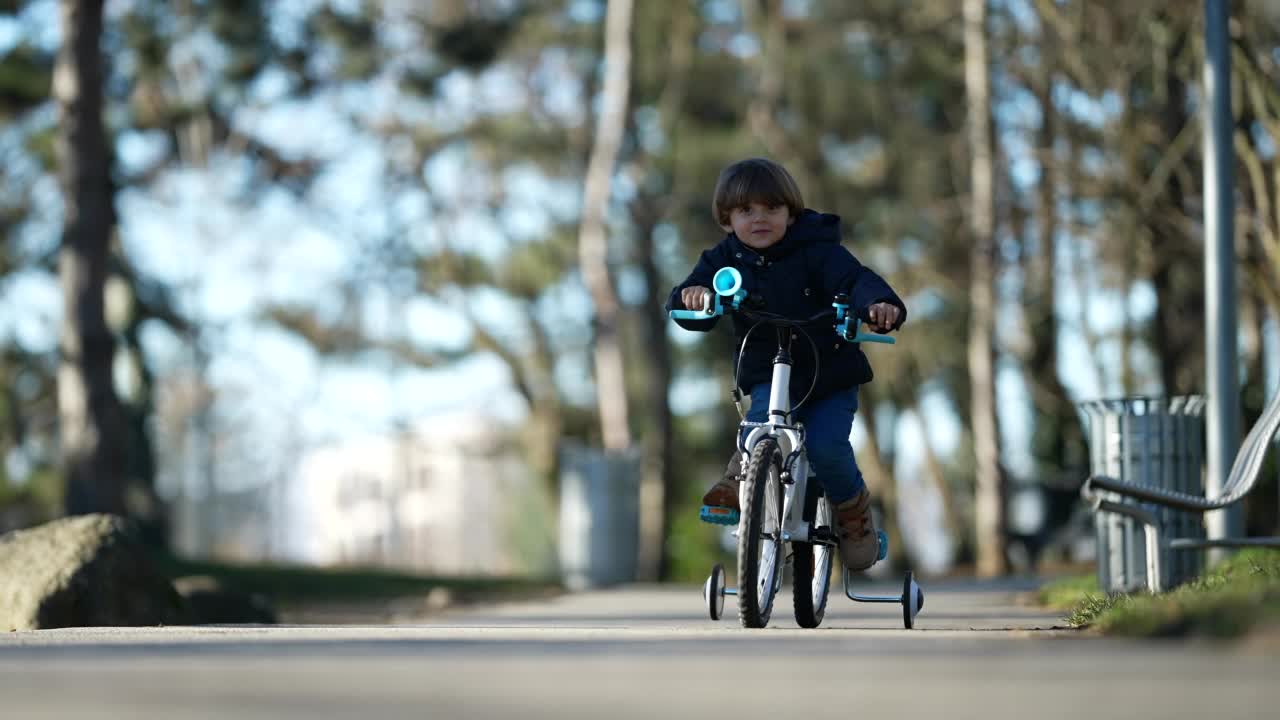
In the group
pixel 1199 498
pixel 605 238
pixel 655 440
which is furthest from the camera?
pixel 605 238

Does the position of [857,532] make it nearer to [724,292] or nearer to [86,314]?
[724,292]

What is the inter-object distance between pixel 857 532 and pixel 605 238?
22.1 m

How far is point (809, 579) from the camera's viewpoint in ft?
22.4

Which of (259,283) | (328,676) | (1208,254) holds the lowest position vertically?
(328,676)

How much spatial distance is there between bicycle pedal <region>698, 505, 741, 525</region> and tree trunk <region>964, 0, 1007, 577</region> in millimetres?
17025

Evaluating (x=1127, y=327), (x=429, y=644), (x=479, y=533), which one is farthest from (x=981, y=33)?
(x=479, y=533)

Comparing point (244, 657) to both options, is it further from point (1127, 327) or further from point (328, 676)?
point (1127, 327)

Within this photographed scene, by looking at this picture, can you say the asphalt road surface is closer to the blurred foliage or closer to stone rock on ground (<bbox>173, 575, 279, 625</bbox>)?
the blurred foliage

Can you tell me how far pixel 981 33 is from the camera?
24.2m

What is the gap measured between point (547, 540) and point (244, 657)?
3216 cm

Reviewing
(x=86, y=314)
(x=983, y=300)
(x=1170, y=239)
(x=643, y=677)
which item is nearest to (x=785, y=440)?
(x=643, y=677)

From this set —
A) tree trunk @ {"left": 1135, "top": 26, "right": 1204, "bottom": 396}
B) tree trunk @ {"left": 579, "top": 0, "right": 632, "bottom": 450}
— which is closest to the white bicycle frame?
tree trunk @ {"left": 1135, "top": 26, "right": 1204, "bottom": 396}

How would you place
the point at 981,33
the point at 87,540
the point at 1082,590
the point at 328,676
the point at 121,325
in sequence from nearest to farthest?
the point at 328,676 < the point at 87,540 < the point at 1082,590 < the point at 981,33 < the point at 121,325

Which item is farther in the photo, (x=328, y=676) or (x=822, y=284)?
(x=822, y=284)
